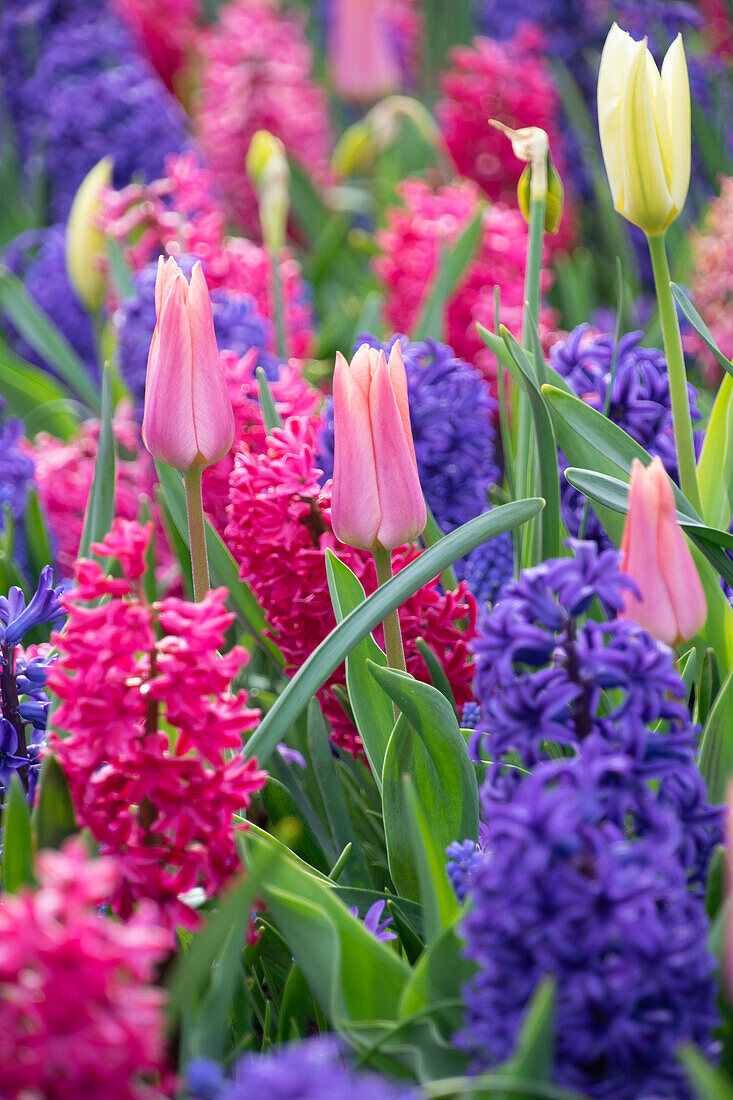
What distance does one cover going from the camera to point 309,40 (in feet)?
10.8

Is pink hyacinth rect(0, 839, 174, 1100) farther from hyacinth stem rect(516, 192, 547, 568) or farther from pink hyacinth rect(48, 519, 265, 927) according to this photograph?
hyacinth stem rect(516, 192, 547, 568)

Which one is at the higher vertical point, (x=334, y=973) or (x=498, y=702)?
(x=498, y=702)

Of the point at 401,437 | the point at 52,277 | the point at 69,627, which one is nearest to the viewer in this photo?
the point at 69,627

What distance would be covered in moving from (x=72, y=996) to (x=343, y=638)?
236 millimetres

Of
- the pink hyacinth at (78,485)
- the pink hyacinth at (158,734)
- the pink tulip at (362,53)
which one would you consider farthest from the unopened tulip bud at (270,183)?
the pink tulip at (362,53)

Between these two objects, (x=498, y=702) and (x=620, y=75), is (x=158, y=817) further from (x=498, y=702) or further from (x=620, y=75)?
(x=620, y=75)

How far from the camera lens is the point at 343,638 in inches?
20.9

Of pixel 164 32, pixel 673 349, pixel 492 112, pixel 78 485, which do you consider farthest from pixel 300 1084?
pixel 164 32

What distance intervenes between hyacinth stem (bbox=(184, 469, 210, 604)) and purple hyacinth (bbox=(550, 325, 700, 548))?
25 cm

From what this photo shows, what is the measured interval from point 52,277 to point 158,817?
1190mm

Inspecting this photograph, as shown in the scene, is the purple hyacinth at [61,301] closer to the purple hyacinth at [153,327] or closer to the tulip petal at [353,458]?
the purple hyacinth at [153,327]

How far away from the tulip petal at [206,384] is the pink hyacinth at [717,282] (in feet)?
2.36

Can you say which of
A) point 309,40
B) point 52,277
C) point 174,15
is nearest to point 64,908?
point 52,277

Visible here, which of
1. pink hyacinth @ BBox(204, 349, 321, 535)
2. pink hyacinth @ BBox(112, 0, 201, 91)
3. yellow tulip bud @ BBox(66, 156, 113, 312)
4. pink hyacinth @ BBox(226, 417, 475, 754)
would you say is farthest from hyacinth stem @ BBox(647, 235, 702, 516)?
pink hyacinth @ BBox(112, 0, 201, 91)
